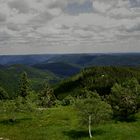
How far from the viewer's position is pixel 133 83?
310 feet

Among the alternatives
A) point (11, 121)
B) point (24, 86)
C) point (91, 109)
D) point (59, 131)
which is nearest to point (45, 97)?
point (24, 86)

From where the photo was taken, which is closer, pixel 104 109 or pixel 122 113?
pixel 104 109

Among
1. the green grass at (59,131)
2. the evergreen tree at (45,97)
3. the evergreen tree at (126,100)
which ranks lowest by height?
the evergreen tree at (45,97)

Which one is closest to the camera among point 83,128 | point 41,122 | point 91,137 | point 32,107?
point 91,137

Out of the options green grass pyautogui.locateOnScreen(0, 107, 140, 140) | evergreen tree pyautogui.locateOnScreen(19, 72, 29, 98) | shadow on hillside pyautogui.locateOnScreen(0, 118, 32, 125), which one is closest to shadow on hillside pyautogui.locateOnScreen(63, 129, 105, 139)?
green grass pyautogui.locateOnScreen(0, 107, 140, 140)

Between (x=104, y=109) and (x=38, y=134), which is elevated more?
(x=104, y=109)

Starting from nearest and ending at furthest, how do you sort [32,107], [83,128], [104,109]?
[104,109]
[83,128]
[32,107]

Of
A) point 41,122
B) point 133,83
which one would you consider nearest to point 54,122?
point 41,122

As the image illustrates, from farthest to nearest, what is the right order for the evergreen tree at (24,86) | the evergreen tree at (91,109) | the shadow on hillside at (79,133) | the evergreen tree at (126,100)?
1. the evergreen tree at (24,86)
2. the evergreen tree at (126,100)
3. the evergreen tree at (91,109)
4. the shadow on hillside at (79,133)

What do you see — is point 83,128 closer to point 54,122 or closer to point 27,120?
point 54,122

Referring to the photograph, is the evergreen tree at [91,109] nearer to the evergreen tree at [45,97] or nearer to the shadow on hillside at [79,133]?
the shadow on hillside at [79,133]

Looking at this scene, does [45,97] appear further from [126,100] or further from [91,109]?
[91,109]

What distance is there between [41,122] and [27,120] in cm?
568

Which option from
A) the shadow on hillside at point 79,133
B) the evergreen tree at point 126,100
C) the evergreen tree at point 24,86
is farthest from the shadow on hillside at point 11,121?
the evergreen tree at point 24,86
